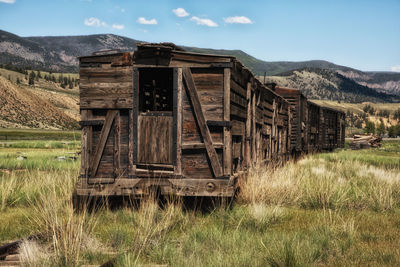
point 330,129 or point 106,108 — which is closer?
point 106,108

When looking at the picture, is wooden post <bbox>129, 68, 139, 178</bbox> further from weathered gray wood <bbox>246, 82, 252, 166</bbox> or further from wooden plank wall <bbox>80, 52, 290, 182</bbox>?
weathered gray wood <bbox>246, 82, 252, 166</bbox>

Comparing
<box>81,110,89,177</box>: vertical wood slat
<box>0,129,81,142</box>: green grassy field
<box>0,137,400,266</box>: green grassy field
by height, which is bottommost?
<box>0,129,81,142</box>: green grassy field

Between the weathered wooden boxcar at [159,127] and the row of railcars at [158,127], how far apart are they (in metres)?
0.02

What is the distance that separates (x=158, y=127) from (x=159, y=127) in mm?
19

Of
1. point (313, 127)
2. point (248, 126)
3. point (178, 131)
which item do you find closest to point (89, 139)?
point (178, 131)

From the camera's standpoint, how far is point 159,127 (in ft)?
22.6

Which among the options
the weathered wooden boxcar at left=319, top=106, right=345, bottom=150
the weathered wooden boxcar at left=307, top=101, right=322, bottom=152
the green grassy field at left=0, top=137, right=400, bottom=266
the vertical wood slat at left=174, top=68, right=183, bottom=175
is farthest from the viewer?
the weathered wooden boxcar at left=319, top=106, right=345, bottom=150

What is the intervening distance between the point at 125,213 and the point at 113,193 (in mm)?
492

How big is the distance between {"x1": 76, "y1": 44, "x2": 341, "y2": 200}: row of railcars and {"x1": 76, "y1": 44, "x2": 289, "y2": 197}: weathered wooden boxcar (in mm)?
17

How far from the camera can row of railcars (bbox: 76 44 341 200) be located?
6645 millimetres

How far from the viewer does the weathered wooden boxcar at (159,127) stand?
6.64m

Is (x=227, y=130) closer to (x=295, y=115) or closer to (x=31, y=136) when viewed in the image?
(x=295, y=115)

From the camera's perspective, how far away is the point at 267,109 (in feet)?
40.4

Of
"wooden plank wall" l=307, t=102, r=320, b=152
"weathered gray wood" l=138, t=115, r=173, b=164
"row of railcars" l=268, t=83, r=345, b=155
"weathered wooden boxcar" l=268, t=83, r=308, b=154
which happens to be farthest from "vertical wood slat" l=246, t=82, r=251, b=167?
"wooden plank wall" l=307, t=102, r=320, b=152
